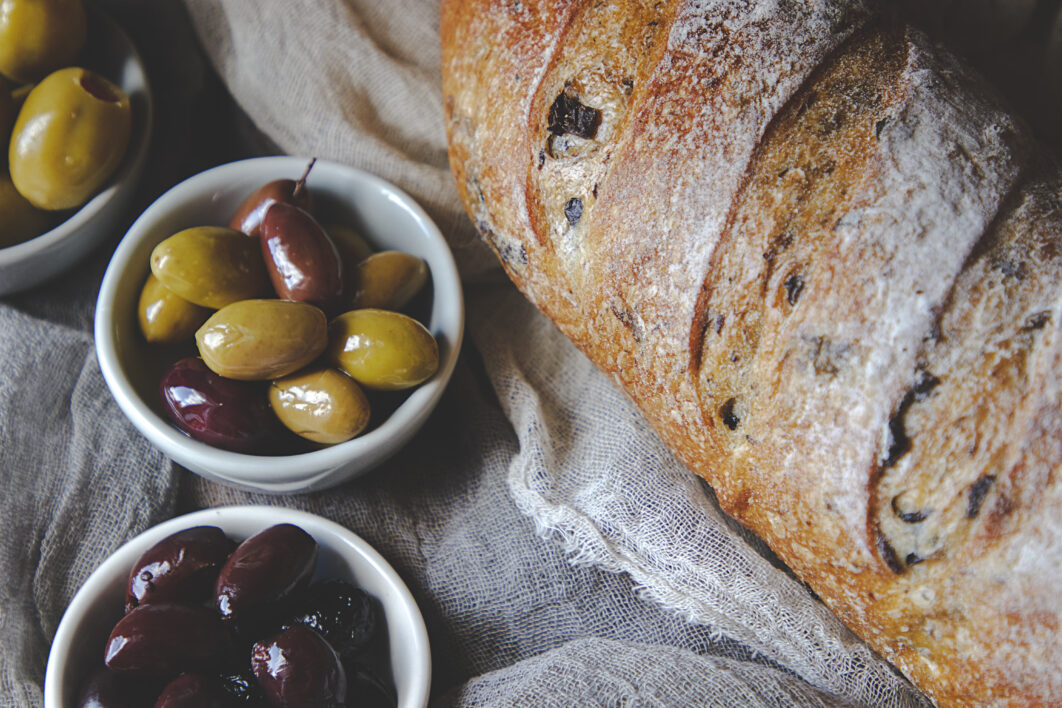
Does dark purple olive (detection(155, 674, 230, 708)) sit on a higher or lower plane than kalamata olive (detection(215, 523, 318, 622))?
lower

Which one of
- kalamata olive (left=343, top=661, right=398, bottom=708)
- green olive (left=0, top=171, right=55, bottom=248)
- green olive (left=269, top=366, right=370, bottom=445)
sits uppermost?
green olive (left=269, top=366, right=370, bottom=445)

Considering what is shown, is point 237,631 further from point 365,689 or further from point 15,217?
point 15,217

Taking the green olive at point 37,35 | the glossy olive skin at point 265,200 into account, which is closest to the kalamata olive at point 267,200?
→ the glossy olive skin at point 265,200

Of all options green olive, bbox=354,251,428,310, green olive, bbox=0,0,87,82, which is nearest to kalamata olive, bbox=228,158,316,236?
green olive, bbox=354,251,428,310

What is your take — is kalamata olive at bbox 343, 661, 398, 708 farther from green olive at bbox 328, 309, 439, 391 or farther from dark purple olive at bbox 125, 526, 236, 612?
green olive at bbox 328, 309, 439, 391

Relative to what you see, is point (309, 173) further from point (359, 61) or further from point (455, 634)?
point (455, 634)

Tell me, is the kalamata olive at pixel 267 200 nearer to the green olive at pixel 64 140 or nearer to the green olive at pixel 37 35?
the green olive at pixel 64 140

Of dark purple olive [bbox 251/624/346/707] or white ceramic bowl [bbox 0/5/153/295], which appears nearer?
dark purple olive [bbox 251/624/346/707]

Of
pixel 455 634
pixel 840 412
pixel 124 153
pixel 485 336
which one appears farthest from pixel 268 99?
pixel 840 412
